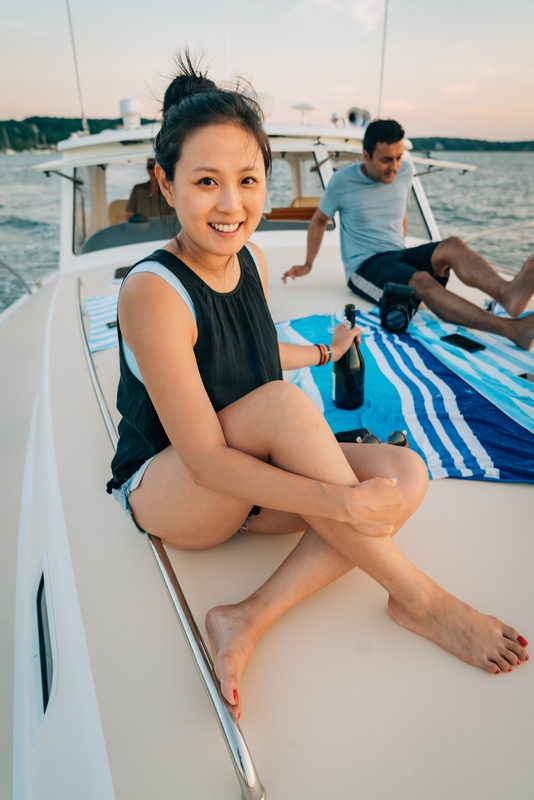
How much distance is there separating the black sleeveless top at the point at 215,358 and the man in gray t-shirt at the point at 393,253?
166 centimetres

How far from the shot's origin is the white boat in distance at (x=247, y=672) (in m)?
0.77

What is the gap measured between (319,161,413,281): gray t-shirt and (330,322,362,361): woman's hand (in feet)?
5.38

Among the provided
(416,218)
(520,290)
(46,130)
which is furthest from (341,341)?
(46,130)

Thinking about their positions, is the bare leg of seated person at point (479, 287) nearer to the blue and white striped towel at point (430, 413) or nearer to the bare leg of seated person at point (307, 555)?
the blue and white striped towel at point (430, 413)

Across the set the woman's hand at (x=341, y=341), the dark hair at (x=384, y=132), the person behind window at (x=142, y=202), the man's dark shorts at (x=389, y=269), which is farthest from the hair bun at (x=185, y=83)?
the person behind window at (x=142, y=202)

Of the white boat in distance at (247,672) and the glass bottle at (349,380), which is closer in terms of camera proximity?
the white boat in distance at (247,672)

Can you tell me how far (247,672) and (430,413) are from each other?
1.19 m

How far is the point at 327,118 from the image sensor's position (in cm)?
444

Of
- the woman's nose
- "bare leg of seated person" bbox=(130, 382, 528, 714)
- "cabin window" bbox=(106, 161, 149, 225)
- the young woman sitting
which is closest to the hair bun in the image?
the young woman sitting

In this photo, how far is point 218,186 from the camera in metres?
1.00

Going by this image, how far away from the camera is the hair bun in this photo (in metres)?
1.12

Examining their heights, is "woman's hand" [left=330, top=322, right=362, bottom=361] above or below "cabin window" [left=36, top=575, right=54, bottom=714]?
above

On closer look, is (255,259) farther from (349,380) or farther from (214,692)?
(214,692)

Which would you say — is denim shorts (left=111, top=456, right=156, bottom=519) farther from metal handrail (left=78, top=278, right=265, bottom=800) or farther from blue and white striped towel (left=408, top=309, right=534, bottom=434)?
blue and white striped towel (left=408, top=309, right=534, bottom=434)
